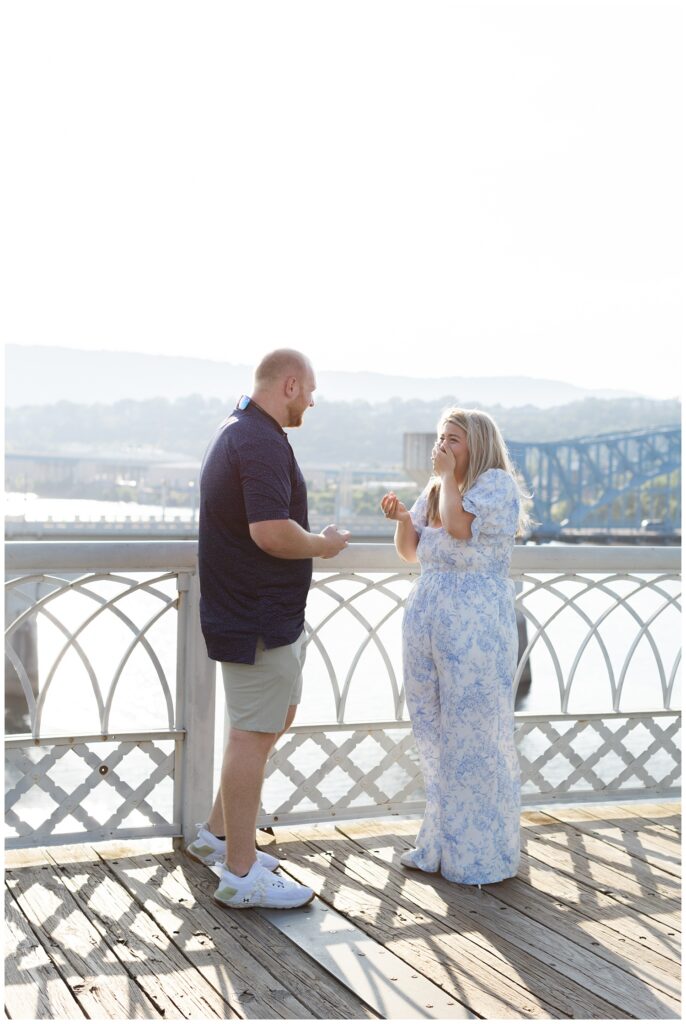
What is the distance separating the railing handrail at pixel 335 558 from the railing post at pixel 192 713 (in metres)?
0.12

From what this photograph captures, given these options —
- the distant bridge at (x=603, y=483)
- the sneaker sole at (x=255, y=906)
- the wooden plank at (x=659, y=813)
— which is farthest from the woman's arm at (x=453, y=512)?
the distant bridge at (x=603, y=483)

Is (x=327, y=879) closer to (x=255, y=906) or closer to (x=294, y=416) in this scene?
(x=255, y=906)

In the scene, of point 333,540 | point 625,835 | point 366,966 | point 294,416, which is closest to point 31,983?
point 366,966

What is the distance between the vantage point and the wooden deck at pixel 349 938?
2.19 meters

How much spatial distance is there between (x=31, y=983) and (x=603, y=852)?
1773mm

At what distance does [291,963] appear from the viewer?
235 centimetres

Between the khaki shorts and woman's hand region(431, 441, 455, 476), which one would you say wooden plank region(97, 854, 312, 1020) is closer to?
the khaki shorts

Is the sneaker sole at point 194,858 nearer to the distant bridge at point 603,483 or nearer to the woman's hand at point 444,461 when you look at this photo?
the woman's hand at point 444,461

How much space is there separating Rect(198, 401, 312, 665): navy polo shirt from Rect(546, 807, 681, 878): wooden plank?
1371 mm

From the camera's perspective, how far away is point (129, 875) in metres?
2.88

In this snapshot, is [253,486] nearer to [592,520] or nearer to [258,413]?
[258,413]

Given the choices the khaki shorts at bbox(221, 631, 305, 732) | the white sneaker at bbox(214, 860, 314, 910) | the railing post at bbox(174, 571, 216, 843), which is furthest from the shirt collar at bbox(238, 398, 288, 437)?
the white sneaker at bbox(214, 860, 314, 910)

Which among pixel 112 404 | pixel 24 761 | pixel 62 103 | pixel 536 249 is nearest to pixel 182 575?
pixel 24 761

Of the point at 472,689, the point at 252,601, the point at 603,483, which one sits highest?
the point at 603,483
